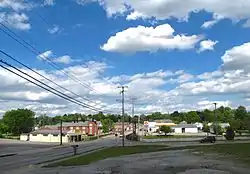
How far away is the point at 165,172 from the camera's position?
25.6 m

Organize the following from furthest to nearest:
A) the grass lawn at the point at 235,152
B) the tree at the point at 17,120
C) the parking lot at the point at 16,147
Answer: the tree at the point at 17,120, the parking lot at the point at 16,147, the grass lawn at the point at 235,152

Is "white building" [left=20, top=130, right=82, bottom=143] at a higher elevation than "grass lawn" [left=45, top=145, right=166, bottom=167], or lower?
higher

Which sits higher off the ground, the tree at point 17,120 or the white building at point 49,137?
the tree at point 17,120

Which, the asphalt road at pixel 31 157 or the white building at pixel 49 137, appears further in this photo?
the white building at pixel 49 137

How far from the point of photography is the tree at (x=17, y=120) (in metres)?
192

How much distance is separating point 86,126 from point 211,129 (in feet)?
184

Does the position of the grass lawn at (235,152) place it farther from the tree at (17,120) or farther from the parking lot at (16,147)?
the tree at (17,120)

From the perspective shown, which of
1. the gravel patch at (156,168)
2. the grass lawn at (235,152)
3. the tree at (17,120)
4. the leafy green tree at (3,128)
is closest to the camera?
the gravel patch at (156,168)

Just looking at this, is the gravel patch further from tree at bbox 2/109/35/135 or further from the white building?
tree at bbox 2/109/35/135

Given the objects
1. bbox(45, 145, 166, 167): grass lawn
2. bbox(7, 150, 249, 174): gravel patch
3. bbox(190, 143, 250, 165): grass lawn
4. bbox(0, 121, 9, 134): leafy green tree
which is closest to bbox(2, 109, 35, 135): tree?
bbox(0, 121, 9, 134): leafy green tree

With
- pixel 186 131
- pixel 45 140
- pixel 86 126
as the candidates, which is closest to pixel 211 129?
pixel 186 131

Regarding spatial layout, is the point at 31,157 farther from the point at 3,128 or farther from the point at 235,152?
the point at 3,128

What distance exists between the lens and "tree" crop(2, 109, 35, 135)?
19188 centimetres

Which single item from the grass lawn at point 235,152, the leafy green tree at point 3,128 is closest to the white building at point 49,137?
the leafy green tree at point 3,128
